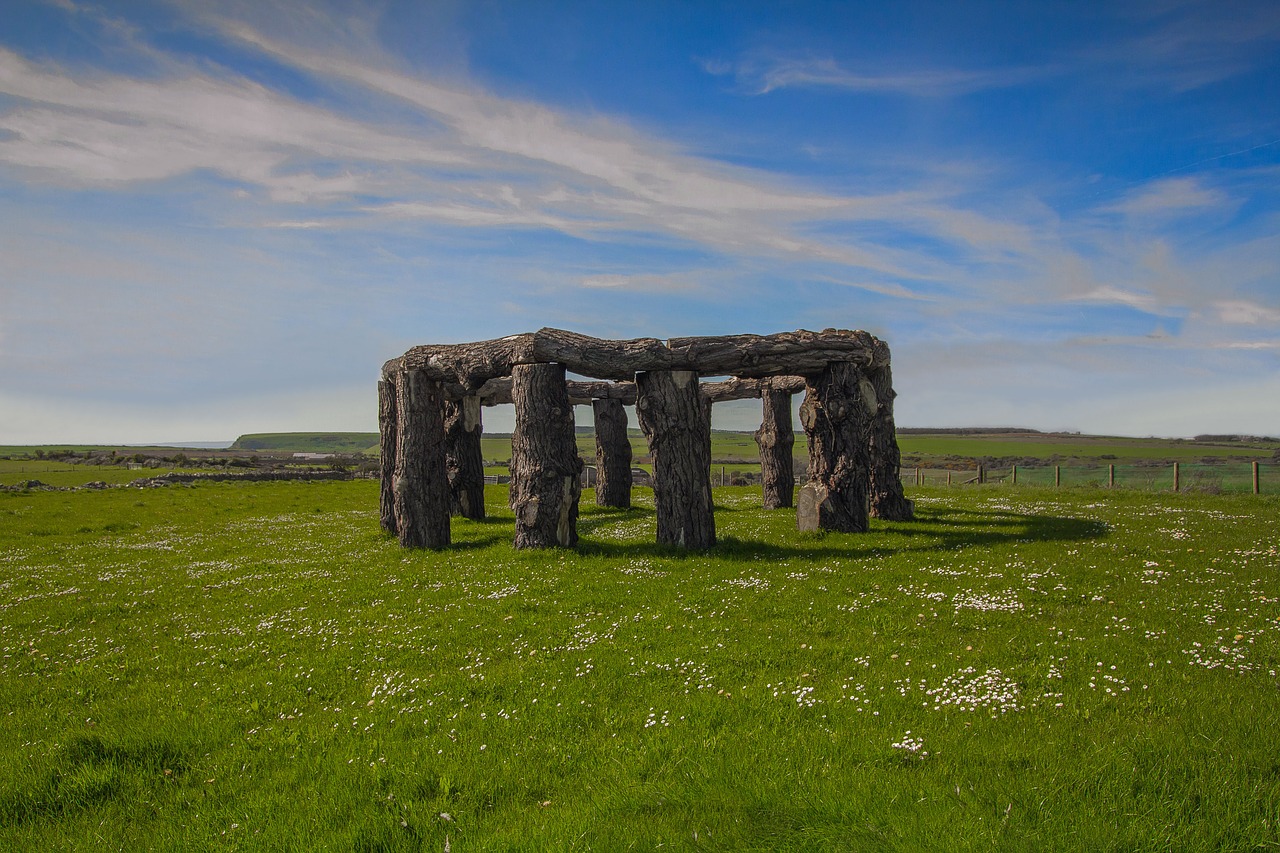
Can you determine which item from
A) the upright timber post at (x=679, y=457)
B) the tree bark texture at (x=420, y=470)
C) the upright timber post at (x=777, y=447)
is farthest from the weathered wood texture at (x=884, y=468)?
the tree bark texture at (x=420, y=470)

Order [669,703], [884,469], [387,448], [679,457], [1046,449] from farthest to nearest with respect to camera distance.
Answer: [1046,449], [387,448], [884,469], [679,457], [669,703]

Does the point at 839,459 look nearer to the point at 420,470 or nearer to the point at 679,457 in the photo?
the point at 679,457

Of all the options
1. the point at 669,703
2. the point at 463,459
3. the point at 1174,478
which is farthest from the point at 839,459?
the point at 1174,478

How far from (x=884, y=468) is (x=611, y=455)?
524 inches

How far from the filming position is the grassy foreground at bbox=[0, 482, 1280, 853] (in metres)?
5.86

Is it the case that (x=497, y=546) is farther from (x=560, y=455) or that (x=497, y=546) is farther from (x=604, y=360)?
(x=604, y=360)

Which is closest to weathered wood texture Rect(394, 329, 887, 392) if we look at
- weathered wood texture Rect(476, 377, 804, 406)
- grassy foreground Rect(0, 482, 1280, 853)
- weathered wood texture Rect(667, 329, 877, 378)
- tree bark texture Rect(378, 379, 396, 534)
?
weathered wood texture Rect(667, 329, 877, 378)

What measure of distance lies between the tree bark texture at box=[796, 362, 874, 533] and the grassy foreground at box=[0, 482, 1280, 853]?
3195mm

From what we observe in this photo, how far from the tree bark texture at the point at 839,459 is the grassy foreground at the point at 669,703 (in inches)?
126

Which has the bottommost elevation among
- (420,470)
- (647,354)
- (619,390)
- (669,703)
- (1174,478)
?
(669,703)

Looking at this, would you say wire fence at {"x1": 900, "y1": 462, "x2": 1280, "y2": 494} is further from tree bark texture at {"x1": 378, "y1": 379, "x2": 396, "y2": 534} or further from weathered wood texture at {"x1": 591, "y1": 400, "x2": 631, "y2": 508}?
tree bark texture at {"x1": 378, "y1": 379, "x2": 396, "y2": 534}

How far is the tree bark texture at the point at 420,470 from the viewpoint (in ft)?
70.4

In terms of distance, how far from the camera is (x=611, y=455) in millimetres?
33531

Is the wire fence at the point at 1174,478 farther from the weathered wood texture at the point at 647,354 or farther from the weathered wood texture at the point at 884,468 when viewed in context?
the weathered wood texture at the point at 647,354
